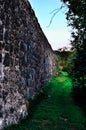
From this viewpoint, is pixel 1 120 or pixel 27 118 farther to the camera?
pixel 27 118

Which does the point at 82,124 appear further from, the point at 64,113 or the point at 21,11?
the point at 21,11

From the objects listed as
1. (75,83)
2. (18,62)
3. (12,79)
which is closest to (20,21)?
(18,62)

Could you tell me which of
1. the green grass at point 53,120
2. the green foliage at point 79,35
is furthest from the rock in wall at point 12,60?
the green foliage at point 79,35

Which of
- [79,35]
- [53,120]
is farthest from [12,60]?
[79,35]

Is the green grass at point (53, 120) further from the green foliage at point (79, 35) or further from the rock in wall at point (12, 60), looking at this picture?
the green foliage at point (79, 35)

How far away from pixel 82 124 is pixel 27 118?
1.59 m

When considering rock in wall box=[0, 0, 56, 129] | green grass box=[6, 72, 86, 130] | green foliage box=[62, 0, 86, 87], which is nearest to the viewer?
rock in wall box=[0, 0, 56, 129]

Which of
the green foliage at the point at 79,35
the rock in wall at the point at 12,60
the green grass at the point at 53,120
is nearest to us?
the rock in wall at the point at 12,60

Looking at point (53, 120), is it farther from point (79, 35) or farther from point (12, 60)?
point (79, 35)

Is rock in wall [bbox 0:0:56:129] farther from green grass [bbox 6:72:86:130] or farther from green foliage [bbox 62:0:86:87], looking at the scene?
green foliage [bbox 62:0:86:87]

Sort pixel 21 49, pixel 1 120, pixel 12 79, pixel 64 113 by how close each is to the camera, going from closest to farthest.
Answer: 1. pixel 1 120
2. pixel 12 79
3. pixel 21 49
4. pixel 64 113

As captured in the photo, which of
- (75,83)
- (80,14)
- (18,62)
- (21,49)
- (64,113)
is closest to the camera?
(18,62)

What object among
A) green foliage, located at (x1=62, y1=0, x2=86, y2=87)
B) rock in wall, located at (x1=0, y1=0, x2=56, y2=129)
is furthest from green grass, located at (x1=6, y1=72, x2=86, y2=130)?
green foliage, located at (x1=62, y1=0, x2=86, y2=87)

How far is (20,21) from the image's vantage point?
9031mm
